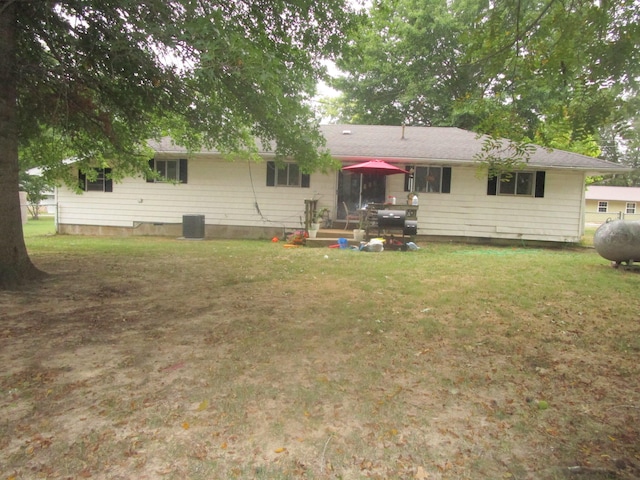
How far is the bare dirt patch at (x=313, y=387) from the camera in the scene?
2.27 metres

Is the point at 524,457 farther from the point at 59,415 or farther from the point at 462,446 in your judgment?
the point at 59,415

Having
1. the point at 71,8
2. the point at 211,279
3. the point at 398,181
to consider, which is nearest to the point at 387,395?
the point at 211,279

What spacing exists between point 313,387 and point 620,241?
326 inches

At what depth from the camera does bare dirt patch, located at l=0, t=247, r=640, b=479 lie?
89.3 inches

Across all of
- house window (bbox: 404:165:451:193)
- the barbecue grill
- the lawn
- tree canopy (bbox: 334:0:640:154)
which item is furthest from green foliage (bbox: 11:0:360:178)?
house window (bbox: 404:165:451:193)

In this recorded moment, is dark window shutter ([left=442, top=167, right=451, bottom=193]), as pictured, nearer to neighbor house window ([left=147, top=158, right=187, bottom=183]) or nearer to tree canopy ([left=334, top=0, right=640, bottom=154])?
tree canopy ([left=334, top=0, right=640, bottom=154])

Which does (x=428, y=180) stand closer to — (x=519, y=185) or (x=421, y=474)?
(x=519, y=185)

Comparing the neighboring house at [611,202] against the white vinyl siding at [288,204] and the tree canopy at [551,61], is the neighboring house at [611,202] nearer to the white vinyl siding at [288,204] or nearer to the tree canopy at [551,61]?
the white vinyl siding at [288,204]

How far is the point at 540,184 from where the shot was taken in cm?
1343

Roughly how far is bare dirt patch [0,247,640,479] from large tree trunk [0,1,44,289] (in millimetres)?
716

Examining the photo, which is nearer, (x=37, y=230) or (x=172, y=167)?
(x=172, y=167)

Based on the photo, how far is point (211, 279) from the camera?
23.1ft

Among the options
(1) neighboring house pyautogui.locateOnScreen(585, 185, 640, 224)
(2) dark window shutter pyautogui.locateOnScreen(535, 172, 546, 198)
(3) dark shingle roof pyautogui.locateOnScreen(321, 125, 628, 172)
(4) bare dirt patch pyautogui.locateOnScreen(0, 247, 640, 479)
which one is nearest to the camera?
(4) bare dirt patch pyautogui.locateOnScreen(0, 247, 640, 479)

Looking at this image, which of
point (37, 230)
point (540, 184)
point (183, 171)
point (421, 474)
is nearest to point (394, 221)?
point (540, 184)
